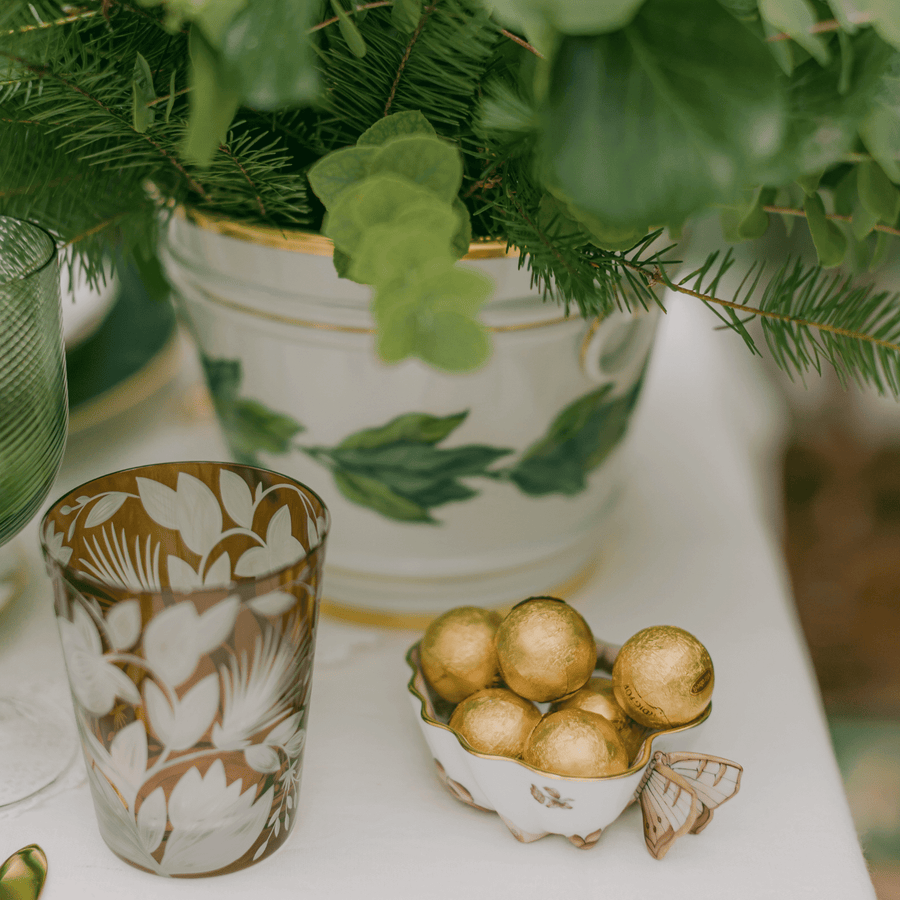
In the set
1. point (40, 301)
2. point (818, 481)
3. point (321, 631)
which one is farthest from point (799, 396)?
point (40, 301)

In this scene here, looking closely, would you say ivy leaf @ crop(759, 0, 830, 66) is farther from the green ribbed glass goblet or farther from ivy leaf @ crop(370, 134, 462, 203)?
the green ribbed glass goblet

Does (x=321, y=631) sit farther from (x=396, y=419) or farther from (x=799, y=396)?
(x=799, y=396)

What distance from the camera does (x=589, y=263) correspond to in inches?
11.1

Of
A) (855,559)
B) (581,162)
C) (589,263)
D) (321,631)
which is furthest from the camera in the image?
(855,559)

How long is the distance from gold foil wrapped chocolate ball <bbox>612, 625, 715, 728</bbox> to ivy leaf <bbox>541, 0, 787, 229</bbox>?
157 mm

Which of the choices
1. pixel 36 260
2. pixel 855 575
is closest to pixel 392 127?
pixel 36 260

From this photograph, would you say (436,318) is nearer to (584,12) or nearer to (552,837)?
(584,12)

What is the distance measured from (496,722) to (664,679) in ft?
0.18

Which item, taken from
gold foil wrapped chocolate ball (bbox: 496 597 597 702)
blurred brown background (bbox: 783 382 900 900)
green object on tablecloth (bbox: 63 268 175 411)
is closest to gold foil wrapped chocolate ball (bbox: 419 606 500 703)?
gold foil wrapped chocolate ball (bbox: 496 597 597 702)

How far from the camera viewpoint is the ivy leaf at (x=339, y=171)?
0.21 metres

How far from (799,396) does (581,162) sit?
4.98 ft

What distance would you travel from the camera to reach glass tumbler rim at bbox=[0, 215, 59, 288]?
265 mm

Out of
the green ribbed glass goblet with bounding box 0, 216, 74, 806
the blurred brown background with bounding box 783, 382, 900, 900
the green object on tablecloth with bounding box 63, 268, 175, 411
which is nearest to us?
the green ribbed glass goblet with bounding box 0, 216, 74, 806

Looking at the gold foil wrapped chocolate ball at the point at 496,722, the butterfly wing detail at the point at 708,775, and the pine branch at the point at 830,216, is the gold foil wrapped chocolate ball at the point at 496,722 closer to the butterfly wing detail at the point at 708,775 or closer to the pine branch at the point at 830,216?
the butterfly wing detail at the point at 708,775
